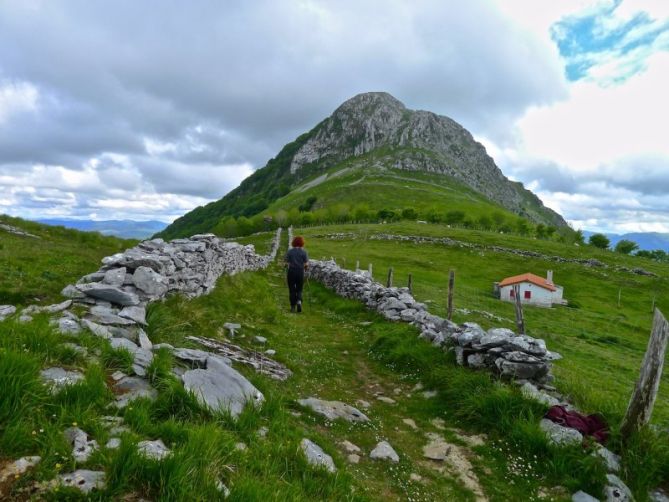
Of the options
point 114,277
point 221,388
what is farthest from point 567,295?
point 221,388

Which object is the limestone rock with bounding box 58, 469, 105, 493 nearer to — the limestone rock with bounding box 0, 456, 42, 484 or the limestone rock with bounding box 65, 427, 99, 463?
the limestone rock with bounding box 65, 427, 99, 463

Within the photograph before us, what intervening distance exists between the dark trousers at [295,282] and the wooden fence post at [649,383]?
12224mm

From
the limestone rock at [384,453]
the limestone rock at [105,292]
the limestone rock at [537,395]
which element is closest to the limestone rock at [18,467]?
the limestone rock at [384,453]

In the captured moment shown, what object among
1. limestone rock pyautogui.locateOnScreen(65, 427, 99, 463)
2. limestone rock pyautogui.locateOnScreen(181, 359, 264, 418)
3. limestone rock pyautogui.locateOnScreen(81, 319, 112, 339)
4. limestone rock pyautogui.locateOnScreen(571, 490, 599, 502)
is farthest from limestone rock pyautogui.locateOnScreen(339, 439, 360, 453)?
limestone rock pyautogui.locateOnScreen(81, 319, 112, 339)

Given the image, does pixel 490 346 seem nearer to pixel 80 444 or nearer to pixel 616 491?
pixel 616 491

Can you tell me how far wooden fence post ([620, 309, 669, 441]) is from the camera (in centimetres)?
655

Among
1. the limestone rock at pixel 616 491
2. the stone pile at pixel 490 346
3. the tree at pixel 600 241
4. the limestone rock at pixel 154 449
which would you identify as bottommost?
the limestone rock at pixel 616 491

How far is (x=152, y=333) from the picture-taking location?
311 inches

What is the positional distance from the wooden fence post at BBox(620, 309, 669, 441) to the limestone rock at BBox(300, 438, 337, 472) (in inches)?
209

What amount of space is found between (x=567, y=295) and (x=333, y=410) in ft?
206

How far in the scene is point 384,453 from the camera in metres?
6.61

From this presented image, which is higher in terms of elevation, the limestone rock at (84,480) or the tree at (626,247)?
the tree at (626,247)

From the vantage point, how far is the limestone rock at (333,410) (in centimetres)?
764

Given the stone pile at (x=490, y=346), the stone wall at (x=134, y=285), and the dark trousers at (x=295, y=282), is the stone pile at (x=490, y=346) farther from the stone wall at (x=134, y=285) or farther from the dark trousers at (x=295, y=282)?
the stone wall at (x=134, y=285)
